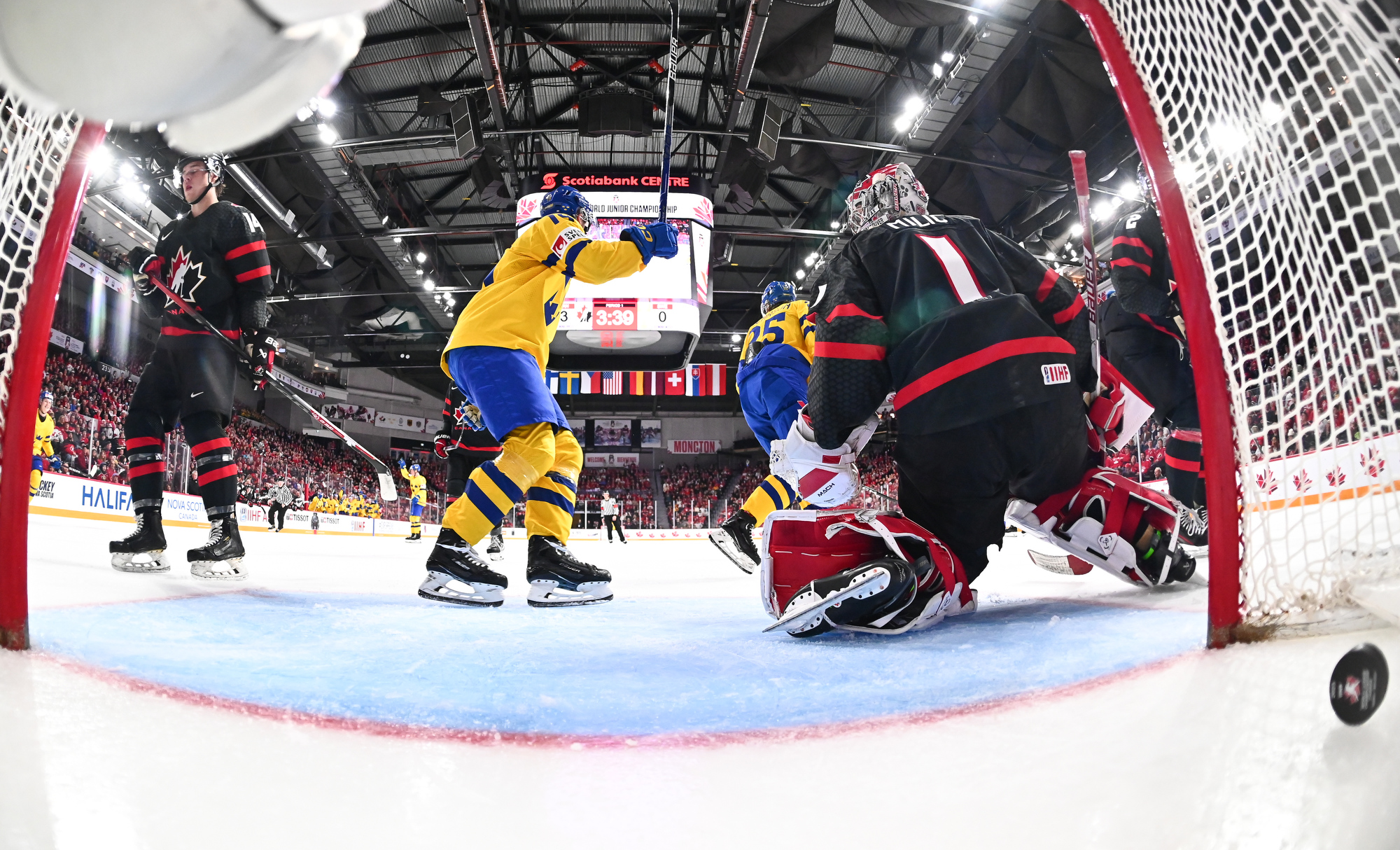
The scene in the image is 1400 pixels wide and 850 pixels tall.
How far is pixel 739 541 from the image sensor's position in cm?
430

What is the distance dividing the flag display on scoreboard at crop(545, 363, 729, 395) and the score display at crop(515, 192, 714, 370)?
490cm

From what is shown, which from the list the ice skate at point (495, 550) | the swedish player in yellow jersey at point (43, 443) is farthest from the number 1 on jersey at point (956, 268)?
the swedish player in yellow jersey at point (43, 443)

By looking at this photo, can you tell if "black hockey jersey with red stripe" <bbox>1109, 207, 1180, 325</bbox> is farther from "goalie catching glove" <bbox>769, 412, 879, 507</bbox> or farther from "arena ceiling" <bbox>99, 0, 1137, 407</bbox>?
"arena ceiling" <bbox>99, 0, 1137, 407</bbox>

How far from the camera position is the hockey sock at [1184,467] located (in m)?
2.99

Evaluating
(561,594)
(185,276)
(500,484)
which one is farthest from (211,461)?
(561,594)

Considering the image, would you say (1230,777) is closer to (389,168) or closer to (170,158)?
(170,158)

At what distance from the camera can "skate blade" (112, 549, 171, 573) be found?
267cm

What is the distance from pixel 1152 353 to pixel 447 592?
295cm

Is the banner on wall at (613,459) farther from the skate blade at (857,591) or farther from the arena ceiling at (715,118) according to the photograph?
the skate blade at (857,591)

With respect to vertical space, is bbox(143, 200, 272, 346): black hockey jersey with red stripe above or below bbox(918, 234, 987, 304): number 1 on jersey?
above

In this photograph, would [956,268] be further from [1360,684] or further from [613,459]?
[613,459]

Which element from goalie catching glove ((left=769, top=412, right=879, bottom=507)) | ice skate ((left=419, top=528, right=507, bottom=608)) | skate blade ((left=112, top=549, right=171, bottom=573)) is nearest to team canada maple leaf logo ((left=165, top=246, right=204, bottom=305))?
skate blade ((left=112, top=549, right=171, bottom=573))

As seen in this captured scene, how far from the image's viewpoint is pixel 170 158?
359 inches

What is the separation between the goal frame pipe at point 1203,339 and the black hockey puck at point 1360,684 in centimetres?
33
